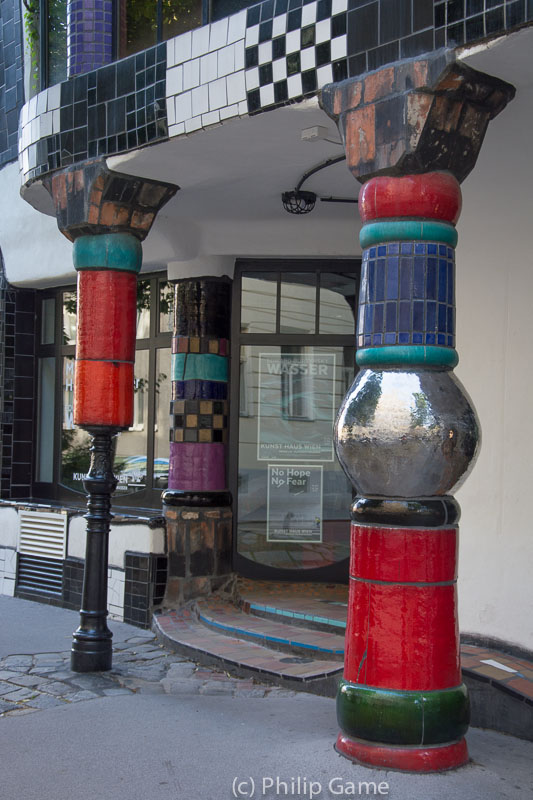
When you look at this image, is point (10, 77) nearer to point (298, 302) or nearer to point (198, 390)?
point (298, 302)

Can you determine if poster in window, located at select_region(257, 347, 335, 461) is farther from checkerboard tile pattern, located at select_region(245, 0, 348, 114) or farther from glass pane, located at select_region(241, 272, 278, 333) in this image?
checkerboard tile pattern, located at select_region(245, 0, 348, 114)

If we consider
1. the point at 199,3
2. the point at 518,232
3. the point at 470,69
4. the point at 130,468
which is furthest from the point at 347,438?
the point at 130,468

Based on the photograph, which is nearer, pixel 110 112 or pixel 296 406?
pixel 110 112

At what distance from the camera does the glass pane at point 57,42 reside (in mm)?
6699

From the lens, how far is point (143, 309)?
323 inches

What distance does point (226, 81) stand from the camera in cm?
471

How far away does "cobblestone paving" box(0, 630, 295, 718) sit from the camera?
5.19 metres

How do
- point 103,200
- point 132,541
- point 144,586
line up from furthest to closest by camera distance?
1. point 132,541
2. point 144,586
3. point 103,200

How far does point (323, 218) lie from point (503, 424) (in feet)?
8.60

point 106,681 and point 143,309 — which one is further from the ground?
point 143,309

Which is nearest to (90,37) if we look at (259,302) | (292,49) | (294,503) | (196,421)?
(292,49)

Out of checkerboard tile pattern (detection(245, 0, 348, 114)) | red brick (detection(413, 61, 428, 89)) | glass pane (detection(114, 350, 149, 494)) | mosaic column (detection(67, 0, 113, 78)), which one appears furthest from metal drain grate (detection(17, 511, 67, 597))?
red brick (detection(413, 61, 428, 89))

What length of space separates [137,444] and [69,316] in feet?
5.15

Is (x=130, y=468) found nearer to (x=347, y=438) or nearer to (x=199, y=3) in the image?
(x=199, y=3)
